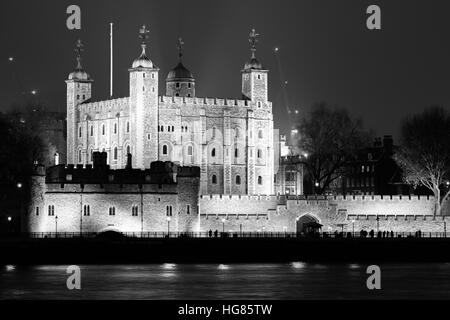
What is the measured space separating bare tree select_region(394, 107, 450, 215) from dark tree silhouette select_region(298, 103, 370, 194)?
573cm

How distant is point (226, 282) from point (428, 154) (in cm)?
4895

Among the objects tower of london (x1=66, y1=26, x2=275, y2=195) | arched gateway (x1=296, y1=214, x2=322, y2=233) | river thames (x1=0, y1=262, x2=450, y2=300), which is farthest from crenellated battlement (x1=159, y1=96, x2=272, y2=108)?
river thames (x1=0, y1=262, x2=450, y2=300)

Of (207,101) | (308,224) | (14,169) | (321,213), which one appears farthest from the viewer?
(207,101)

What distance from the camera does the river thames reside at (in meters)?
77.5

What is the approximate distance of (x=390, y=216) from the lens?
409ft

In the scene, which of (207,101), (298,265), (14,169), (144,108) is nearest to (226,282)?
(298,265)

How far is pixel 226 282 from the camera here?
8375cm

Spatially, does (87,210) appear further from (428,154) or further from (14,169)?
(428,154)

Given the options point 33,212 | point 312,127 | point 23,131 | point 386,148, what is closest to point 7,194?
point 33,212

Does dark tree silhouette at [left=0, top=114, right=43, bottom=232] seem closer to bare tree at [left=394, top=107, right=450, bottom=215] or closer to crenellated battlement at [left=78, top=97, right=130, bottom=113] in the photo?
crenellated battlement at [left=78, top=97, right=130, bottom=113]

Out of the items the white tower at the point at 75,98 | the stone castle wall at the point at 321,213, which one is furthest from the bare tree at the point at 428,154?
the white tower at the point at 75,98

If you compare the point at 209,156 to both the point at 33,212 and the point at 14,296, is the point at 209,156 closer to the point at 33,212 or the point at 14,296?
the point at 33,212

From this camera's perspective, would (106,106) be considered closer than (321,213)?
No

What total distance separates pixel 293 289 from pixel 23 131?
62.9 m
